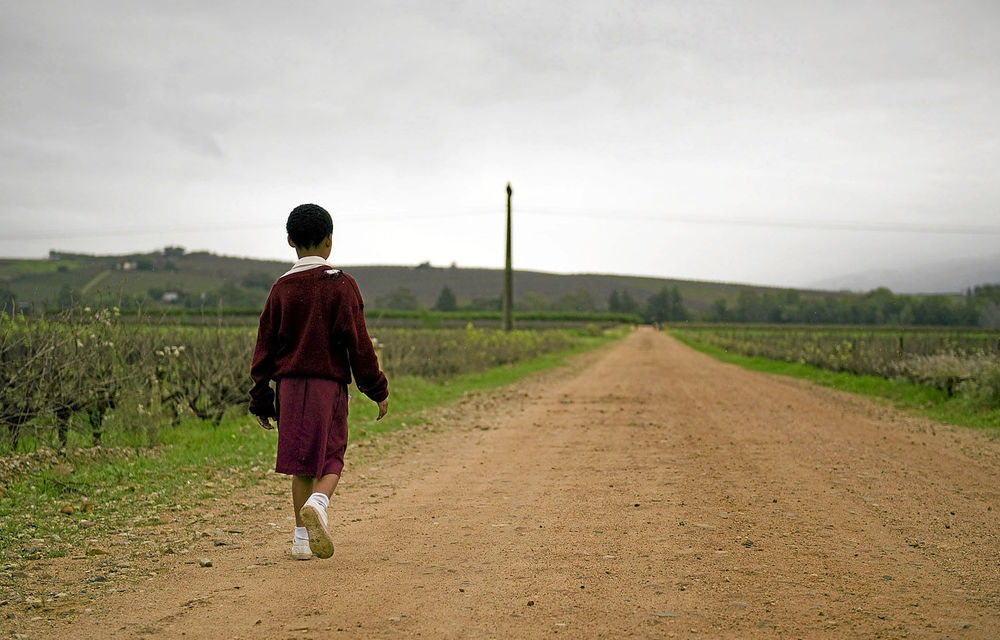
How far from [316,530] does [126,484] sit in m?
4.09

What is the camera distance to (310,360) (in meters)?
4.72

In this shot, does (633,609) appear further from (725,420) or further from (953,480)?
(725,420)

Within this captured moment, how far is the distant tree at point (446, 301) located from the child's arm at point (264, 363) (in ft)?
292

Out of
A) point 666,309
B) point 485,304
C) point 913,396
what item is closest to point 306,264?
point 913,396

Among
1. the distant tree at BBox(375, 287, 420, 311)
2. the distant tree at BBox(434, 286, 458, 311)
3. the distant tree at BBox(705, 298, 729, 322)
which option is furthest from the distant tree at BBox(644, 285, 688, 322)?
the distant tree at BBox(375, 287, 420, 311)

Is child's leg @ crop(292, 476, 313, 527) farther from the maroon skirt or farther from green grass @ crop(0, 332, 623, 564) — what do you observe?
green grass @ crop(0, 332, 623, 564)

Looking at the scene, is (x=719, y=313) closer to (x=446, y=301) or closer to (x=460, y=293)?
(x=460, y=293)

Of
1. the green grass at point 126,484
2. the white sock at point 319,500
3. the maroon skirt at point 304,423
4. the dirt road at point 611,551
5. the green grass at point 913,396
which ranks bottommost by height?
the green grass at point 913,396

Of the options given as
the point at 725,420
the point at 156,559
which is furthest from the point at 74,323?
the point at 725,420

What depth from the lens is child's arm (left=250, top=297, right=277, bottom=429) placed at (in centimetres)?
481

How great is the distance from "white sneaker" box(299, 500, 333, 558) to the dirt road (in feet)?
0.58

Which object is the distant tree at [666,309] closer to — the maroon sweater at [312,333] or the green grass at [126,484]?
the green grass at [126,484]

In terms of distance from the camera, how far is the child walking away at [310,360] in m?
4.72

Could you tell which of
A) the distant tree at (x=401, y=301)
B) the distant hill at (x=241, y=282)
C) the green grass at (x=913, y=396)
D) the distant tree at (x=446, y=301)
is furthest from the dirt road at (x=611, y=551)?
the distant tree at (x=446, y=301)
